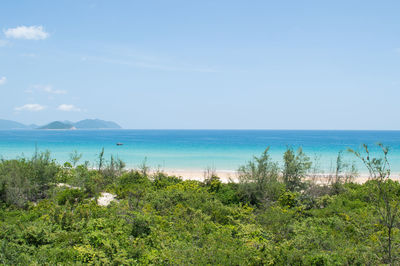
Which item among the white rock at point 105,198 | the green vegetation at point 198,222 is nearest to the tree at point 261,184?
the green vegetation at point 198,222

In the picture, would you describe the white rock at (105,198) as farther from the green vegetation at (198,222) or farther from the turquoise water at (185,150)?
the turquoise water at (185,150)

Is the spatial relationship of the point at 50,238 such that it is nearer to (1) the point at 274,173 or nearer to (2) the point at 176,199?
(2) the point at 176,199

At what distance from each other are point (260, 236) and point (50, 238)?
560cm

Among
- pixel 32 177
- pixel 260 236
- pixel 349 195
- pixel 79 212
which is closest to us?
pixel 260 236

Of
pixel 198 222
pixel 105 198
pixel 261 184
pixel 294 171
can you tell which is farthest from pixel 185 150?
pixel 198 222

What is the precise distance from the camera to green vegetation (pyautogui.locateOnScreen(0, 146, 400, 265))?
568cm

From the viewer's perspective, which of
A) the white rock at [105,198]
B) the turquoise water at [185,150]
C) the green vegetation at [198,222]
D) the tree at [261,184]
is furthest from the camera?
the turquoise water at [185,150]

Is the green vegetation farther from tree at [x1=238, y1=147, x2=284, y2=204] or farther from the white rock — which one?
the white rock

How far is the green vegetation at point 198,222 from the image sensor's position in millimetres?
5676

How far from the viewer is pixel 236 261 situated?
560 cm

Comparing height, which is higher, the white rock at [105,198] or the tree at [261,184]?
the tree at [261,184]

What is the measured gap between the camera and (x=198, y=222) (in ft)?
27.0

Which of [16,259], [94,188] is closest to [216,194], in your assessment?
[94,188]

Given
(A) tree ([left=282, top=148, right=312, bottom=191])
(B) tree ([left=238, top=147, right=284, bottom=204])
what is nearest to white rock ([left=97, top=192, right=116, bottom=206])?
(B) tree ([left=238, top=147, right=284, bottom=204])
